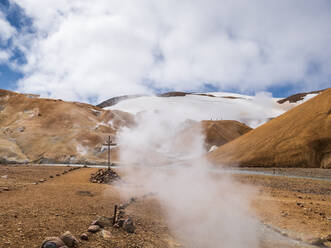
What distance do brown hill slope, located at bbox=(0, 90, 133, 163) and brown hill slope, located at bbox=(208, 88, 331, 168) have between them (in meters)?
24.1

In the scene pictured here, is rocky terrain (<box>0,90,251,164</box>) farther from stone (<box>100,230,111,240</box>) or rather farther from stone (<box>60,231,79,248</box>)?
stone (<box>60,231,79,248</box>)

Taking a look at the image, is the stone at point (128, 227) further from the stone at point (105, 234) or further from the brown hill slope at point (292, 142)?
the brown hill slope at point (292, 142)

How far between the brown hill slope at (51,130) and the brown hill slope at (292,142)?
24.1 m

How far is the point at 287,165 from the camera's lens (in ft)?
98.0

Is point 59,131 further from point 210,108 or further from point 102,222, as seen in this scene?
point 210,108

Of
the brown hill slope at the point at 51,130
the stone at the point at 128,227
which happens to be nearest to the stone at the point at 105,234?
the stone at the point at 128,227

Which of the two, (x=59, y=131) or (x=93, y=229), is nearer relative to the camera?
(x=93, y=229)

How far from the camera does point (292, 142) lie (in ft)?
104

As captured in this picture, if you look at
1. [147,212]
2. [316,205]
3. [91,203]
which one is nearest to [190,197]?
[147,212]

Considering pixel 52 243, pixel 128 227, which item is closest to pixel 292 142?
pixel 128 227

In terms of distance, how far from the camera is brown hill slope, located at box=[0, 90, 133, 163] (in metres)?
43.0

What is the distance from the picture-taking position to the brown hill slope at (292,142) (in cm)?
2958

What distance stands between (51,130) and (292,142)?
46.4 m

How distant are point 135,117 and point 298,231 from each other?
202 feet
